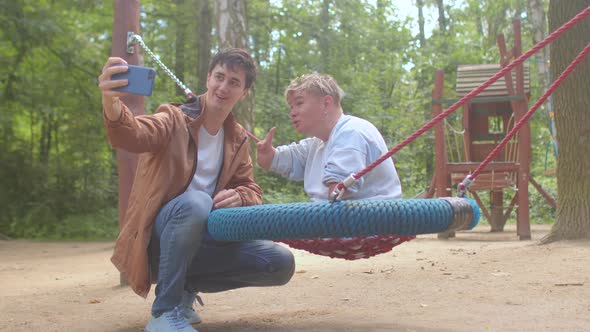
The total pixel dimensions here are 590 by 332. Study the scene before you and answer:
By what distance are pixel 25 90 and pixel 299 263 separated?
23.1ft

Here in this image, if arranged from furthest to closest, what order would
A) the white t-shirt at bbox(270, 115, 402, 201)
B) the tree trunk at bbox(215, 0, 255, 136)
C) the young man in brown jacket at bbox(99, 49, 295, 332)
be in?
the tree trunk at bbox(215, 0, 255, 136), the white t-shirt at bbox(270, 115, 402, 201), the young man in brown jacket at bbox(99, 49, 295, 332)

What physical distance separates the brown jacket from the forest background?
655 centimetres

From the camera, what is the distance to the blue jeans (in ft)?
8.56

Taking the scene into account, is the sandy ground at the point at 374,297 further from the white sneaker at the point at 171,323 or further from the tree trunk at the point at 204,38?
the tree trunk at the point at 204,38

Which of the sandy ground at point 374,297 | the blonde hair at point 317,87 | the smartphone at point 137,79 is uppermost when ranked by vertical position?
the blonde hair at point 317,87

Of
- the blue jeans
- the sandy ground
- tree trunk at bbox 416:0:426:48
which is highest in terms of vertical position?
tree trunk at bbox 416:0:426:48

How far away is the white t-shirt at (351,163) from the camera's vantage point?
2852 mm

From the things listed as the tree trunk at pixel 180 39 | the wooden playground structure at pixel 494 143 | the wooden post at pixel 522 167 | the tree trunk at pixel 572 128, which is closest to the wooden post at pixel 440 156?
the wooden playground structure at pixel 494 143

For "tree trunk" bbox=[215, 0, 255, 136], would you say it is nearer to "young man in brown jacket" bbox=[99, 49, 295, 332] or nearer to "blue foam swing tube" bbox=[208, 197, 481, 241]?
"young man in brown jacket" bbox=[99, 49, 295, 332]

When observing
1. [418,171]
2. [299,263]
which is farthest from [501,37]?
[418,171]

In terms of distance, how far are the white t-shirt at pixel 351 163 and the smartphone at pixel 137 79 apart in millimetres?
864

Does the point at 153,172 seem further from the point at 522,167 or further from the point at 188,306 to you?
the point at 522,167

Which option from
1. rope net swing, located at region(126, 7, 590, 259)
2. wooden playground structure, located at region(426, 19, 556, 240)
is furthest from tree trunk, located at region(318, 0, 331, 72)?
rope net swing, located at region(126, 7, 590, 259)

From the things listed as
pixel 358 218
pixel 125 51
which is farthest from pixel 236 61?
pixel 125 51
